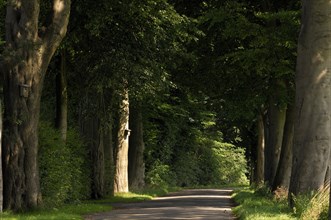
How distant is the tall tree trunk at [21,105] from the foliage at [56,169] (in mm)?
1566

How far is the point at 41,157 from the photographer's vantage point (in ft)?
71.1

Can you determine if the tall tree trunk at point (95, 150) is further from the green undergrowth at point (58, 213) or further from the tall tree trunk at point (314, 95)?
the tall tree trunk at point (314, 95)

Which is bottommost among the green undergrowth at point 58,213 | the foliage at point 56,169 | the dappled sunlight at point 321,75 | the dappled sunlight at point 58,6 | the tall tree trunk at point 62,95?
the green undergrowth at point 58,213

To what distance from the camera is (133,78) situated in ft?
84.4

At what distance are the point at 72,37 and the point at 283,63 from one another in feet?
23.7

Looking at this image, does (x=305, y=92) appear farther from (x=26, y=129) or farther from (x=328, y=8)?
(x=26, y=129)

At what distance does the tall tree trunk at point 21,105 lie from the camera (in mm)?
19422

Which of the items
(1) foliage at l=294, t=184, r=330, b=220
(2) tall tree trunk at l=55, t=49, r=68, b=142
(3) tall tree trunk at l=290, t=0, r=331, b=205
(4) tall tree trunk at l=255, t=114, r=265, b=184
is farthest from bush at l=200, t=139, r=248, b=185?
(1) foliage at l=294, t=184, r=330, b=220

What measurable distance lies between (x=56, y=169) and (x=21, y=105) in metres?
3.48

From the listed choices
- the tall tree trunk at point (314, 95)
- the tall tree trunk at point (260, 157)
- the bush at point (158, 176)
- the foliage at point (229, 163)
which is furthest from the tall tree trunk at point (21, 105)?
the foliage at point (229, 163)

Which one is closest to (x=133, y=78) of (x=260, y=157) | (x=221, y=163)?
(x=260, y=157)

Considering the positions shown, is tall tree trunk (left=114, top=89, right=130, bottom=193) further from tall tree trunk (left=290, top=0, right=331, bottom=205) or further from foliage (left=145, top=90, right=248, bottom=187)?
tall tree trunk (left=290, top=0, right=331, bottom=205)

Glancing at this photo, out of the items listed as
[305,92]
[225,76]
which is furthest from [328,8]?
[225,76]

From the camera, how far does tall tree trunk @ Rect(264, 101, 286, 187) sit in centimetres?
3036
